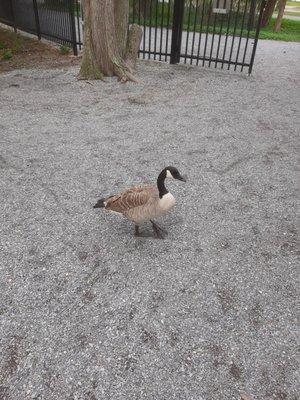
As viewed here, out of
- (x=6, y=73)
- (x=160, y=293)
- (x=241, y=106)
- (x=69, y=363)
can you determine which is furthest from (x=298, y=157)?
(x=6, y=73)

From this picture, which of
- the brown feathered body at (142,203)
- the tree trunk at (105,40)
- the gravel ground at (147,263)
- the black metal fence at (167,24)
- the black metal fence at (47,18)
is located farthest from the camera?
the black metal fence at (47,18)

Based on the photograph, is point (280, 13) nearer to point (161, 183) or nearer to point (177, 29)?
point (177, 29)

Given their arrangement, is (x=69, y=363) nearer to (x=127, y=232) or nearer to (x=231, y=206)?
(x=127, y=232)

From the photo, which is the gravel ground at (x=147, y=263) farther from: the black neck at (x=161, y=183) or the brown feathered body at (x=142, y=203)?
the black neck at (x=161, y=183)

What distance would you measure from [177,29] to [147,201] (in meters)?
8.60

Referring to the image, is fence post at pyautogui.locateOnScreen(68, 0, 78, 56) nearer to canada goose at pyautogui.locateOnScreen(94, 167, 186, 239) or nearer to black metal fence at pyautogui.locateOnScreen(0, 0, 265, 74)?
black metal fence at pyautogui.locateOnScreen(0, 0, 265, 74)

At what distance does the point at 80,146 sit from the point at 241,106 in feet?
13.7

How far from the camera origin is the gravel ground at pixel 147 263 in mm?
2736

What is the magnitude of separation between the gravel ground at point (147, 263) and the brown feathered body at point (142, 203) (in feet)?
1.45

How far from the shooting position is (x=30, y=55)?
1175 centimetres

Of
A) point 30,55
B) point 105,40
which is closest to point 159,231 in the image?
point 105,40

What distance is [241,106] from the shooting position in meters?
8.30

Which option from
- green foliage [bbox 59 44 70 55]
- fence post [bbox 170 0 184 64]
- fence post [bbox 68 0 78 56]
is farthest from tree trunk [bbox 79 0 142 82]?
green foliage [bbox 59 44 70 55]

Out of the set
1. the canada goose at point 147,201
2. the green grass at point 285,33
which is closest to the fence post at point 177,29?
the canada goose at point 147,201
